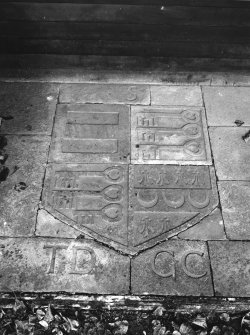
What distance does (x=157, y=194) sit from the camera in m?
4.29

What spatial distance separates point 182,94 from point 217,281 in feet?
10.2

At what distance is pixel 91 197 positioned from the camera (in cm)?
425

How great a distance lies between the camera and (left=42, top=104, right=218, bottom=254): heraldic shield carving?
4.03 metres

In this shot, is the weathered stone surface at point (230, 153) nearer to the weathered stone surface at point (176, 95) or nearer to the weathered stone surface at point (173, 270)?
the weathered stone surface at point (176, 95)

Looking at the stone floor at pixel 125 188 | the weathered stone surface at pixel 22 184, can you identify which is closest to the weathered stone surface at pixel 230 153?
the stone floor at pixel 125 188

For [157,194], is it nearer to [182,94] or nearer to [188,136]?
[188,136]

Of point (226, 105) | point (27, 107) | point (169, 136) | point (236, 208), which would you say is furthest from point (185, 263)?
point (27, 107)

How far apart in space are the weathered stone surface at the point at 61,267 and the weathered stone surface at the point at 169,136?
1443mm

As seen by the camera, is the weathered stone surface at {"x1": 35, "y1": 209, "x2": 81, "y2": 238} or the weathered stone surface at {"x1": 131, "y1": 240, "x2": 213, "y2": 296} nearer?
the weathered stone surface at {"x1": 131, "y1": 240, "x2": 213, "y2": 296}

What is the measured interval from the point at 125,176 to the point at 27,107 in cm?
202

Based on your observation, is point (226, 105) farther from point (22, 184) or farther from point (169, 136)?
point (22, 184)

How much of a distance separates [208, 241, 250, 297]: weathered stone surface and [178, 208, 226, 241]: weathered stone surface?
0.29 ft

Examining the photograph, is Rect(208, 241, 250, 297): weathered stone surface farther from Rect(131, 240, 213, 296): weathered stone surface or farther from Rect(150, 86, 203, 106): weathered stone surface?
Rect(150, 86, 203, 106): weathered stone surface

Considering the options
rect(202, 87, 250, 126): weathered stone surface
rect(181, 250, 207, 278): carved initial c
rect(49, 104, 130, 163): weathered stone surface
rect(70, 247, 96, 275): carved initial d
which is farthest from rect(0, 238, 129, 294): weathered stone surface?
rect(202, 87, 250, 126): weathered stone surface
